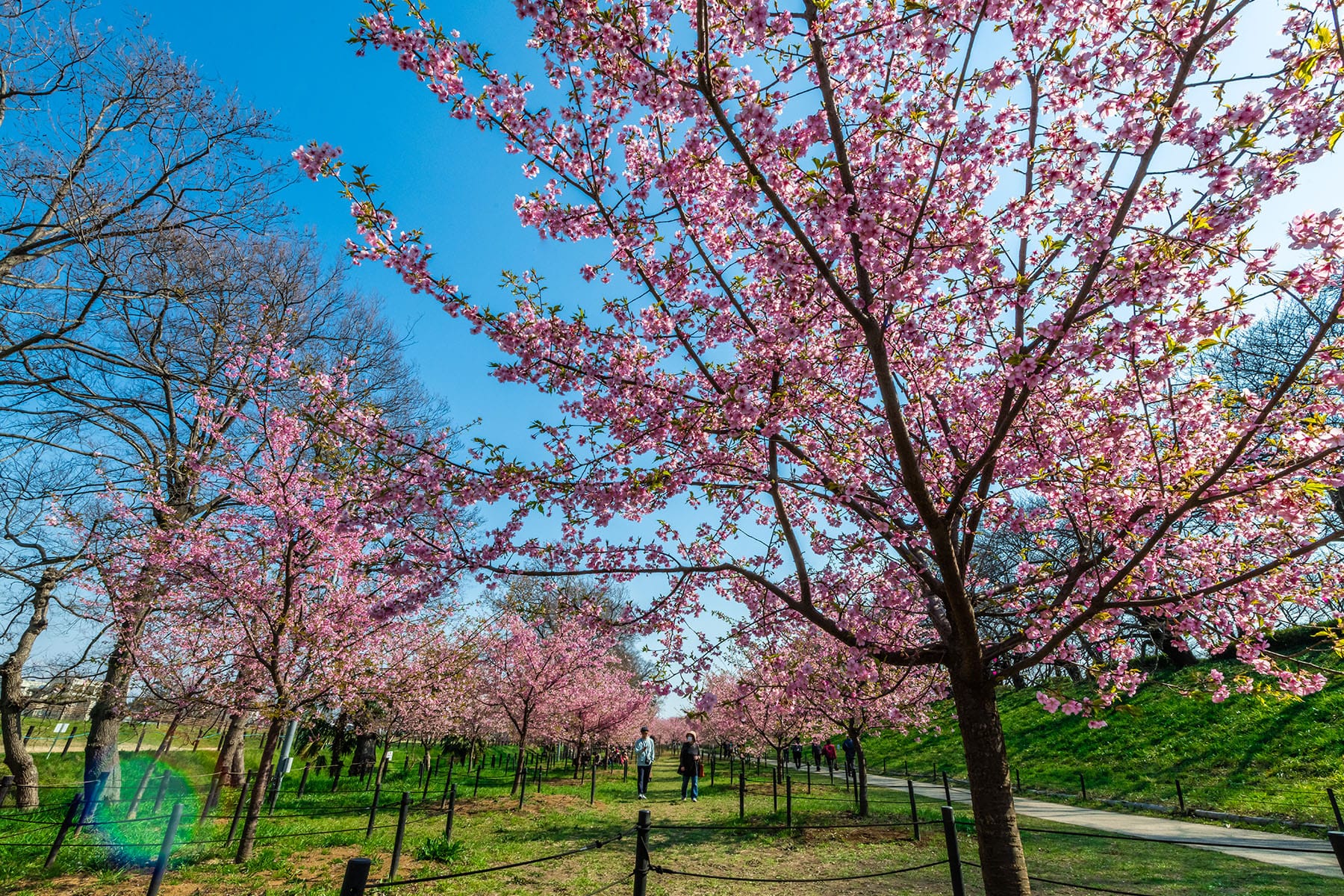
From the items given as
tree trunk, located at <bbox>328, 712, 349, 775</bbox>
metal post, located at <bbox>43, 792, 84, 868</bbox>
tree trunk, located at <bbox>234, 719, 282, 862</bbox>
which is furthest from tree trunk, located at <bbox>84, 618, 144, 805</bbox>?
tree trunk, located at <bbox>328, 712, 349, 775</bbox>

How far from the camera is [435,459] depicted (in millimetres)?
4828

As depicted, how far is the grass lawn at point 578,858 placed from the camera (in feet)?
23.0

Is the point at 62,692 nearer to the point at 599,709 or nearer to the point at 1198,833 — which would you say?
the point at 599,709

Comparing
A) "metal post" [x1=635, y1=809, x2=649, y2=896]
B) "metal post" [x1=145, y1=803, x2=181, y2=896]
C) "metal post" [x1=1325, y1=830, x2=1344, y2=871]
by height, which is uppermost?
"metal post" [x1=1325, y1=830, x2=1344, y2=871]

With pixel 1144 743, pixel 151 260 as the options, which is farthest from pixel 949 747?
pixel 151 260

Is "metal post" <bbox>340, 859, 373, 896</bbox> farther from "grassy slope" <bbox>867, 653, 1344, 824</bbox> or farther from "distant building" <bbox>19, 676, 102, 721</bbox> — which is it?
"grassy slope" <bbox>867, 653, 1344, 824</bbox>

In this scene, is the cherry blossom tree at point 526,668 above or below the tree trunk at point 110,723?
above

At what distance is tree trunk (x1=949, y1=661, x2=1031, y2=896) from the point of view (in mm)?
4195

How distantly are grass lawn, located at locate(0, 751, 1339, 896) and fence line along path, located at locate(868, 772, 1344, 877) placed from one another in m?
0.57

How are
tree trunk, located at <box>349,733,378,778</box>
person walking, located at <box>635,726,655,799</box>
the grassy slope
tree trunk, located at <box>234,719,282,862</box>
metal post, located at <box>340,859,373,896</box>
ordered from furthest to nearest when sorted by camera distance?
tree trunk, located at <box>349,733,378,778</box> → person walking, located at <box>635,726,655,799</box> → the grassy slope → tree trunk, located at <box>234,719,282,862</box> → metal post, located at <box>340,859,373,896</box>

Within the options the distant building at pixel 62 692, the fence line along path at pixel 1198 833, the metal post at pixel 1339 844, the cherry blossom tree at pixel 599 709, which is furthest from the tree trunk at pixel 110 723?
the fence line along path at pixel 1198 833

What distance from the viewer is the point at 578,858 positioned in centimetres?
920

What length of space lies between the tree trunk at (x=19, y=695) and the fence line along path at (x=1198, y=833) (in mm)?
17402

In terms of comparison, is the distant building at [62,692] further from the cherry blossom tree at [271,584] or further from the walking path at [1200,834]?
the walking path at [1200,834]
